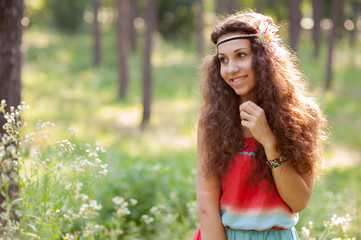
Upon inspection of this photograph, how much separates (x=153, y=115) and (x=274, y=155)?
1352cm

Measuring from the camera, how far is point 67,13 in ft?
97.9

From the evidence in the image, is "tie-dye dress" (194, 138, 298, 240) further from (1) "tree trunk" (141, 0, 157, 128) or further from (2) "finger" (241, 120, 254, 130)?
(1) "tree trunk" (141, 0, 157, 128)

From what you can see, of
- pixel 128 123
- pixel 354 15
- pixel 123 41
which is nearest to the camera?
pixel 128 123

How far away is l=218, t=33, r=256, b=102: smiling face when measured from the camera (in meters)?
2.39

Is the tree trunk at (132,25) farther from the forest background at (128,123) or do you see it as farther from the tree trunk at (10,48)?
the tree trunk at (10,48)

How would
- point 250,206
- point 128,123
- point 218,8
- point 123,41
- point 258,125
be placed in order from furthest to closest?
point 218,8, point 123,41, point 128,123, point 250,206, point 258,125

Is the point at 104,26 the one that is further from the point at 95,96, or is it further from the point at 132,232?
the point at 132,232

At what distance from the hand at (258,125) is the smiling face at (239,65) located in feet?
0.58

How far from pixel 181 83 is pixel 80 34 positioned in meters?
12.6

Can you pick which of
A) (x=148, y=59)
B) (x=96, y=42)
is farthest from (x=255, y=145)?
(x=96, y=42)

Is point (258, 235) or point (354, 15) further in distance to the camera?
point (354, 15)

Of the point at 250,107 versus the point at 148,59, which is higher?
the point at 148,59

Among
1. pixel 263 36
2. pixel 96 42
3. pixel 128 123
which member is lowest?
pixel 128 123

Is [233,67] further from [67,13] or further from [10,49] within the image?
[67,13]
